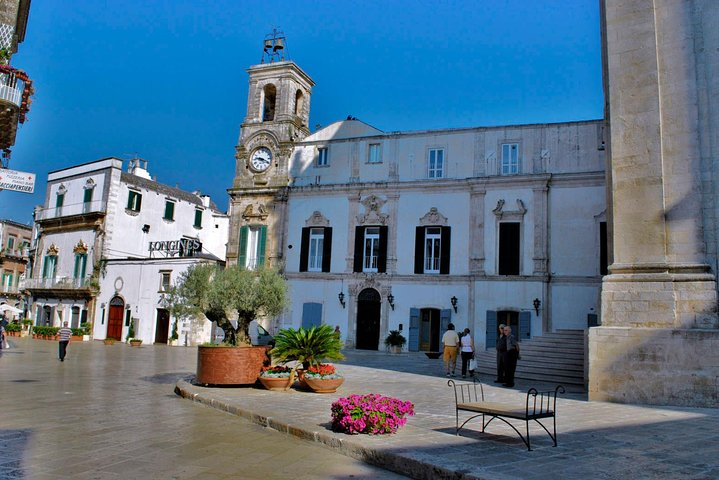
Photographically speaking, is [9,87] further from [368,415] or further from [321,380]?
[368,415]

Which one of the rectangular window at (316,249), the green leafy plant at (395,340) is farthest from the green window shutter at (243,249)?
the green leafy plant at (395,340)

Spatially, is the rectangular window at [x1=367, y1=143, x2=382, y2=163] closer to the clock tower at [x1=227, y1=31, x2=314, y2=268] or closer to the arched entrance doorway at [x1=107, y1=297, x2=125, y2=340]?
the clock tower at [x1=227, y1=31, x2=314, y2=268]

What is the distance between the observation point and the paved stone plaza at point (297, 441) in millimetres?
5797

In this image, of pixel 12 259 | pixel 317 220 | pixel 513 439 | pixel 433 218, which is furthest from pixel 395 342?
pixel 12 259

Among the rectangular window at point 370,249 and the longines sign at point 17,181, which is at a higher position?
the rectangular window at point 370,249

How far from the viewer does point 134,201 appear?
3794 cm

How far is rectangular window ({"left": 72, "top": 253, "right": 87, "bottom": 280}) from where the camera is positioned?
37281mm

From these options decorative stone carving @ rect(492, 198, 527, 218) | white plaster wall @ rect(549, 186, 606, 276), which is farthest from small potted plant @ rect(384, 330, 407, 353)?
white plaster wall @ rect(549, 186, 606, 276)

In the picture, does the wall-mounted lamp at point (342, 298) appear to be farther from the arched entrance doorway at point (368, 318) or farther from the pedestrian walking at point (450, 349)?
the pedestrian walking at point (450, 349)

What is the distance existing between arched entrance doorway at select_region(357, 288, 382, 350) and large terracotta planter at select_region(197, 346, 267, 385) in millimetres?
17157

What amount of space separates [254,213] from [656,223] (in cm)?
2371

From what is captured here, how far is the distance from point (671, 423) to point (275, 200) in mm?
25431

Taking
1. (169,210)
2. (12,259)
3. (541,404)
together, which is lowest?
(541,404)

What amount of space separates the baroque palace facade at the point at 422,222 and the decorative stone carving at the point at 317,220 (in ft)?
0.19
